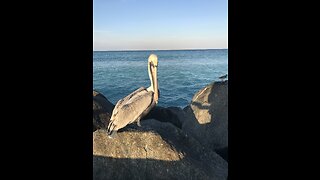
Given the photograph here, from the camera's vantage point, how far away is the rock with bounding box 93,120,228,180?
4.88m

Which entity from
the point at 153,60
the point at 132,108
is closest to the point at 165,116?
the point at 153,60

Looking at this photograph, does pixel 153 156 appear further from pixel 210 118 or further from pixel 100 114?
pixel 210 118

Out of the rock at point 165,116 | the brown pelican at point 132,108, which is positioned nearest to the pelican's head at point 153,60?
the brown pelican at point 132,108

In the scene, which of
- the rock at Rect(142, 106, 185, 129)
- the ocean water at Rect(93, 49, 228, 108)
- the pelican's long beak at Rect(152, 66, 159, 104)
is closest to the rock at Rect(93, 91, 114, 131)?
the rock at Rect(142, 106, 185, 129)

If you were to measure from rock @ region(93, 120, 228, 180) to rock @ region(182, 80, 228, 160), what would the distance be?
1.24 metres

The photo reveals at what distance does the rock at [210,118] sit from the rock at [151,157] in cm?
124

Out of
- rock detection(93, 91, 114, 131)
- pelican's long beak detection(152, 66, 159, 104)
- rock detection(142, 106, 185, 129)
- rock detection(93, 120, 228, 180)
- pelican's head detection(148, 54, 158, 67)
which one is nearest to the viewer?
rock detection(93, 120, 228, 180)

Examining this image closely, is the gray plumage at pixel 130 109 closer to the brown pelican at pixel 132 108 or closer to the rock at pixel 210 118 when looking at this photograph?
the brown pelican at pixel 132 108

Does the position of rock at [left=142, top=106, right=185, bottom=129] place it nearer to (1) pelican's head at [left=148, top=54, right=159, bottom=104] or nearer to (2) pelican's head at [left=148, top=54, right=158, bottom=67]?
(1) pelican's head at [left=148, top=54, right=159, bottom=104]
